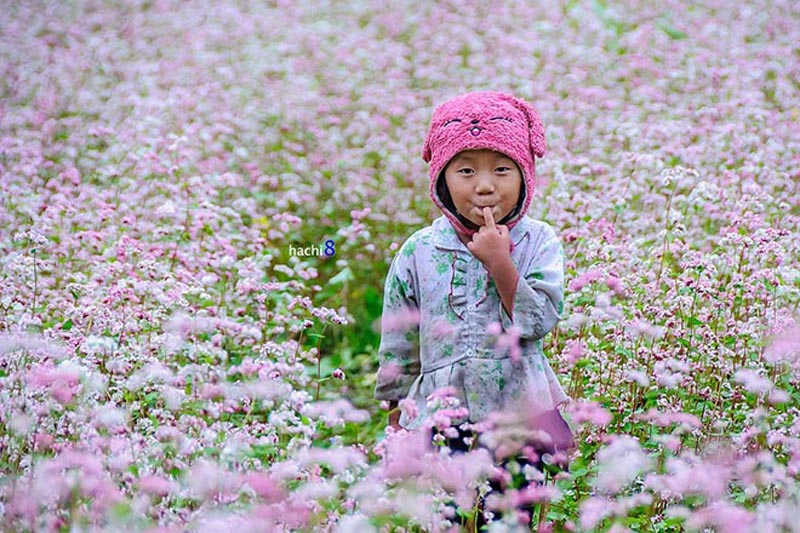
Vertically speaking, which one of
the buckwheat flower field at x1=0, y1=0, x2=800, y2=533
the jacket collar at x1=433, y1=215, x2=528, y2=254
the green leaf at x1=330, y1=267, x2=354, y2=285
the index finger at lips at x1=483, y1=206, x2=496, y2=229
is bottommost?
the green leaf at x1=330, y1=267, x2=354, y2=285

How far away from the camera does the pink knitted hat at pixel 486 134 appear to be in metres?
2.68

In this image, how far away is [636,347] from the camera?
10.6ft

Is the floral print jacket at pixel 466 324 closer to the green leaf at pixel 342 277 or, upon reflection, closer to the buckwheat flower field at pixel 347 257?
the buckwheat flower field at pixel 347 257

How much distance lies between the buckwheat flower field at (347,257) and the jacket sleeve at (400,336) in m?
0.16

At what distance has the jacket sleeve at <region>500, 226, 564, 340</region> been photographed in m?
2.59

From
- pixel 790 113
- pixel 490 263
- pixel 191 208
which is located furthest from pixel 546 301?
pixel 790 113

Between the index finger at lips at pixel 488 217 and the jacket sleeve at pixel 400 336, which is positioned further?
the jacket sleeve at pixel 400 336

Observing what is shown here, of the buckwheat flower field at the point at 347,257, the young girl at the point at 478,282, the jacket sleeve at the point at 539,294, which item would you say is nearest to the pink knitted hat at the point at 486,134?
the young girl at the point at 478,282

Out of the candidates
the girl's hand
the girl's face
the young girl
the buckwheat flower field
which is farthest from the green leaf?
the girl's hand

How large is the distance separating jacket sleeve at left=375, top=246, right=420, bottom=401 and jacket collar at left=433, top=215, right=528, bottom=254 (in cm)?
9

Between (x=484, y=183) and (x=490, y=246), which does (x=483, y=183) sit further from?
(x=490, y=246)

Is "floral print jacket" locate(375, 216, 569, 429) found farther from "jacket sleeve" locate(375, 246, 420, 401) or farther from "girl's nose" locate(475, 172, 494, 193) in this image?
"girl's nose" locate(475, 172, 494, 193)

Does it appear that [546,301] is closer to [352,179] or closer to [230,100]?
[352,179]

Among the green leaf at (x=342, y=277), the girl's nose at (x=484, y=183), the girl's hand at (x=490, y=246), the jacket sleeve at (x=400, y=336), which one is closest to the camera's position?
the girl's hand at (x=490, y=246)
